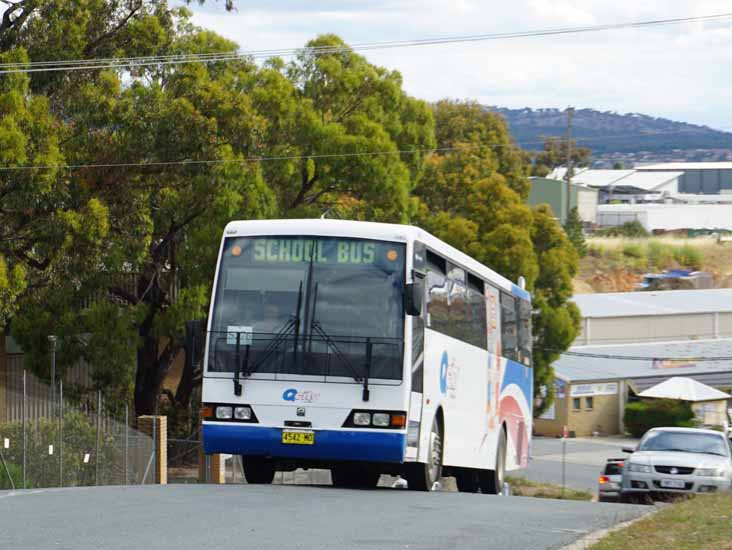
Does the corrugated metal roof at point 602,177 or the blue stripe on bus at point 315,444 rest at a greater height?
the corrugated metal roof at point 602,177

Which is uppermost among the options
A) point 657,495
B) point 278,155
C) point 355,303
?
point 278,155

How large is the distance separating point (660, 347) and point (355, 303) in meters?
54.6

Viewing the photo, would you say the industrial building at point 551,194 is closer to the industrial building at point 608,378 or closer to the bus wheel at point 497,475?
the industrial building at point 608,378

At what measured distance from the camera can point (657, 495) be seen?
2191cm

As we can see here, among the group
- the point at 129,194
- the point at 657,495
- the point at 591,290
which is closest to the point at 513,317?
the point at 657,495

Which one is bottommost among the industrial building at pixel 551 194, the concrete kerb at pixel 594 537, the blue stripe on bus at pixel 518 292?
the concrete kerb at pixel 594 537

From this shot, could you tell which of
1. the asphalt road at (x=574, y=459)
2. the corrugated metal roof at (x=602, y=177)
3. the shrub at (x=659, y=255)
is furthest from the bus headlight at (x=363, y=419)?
the corrugated metal roof at (x=602, y=177)

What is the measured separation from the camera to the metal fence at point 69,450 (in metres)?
23.9

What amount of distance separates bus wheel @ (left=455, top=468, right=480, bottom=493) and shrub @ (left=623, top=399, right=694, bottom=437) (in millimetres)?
38528

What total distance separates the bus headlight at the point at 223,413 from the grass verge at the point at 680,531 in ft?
17.4

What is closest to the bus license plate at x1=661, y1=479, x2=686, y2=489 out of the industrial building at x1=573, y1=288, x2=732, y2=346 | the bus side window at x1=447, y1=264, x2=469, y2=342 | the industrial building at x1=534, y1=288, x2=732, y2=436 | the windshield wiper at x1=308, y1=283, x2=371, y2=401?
the bus side window at x1=447, y1=264, x2=469, y2=342

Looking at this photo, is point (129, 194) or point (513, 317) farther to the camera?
point (129, 194)

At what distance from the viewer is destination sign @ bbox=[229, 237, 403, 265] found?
16.3m

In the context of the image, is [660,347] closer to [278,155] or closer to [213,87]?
[278,155]
